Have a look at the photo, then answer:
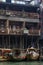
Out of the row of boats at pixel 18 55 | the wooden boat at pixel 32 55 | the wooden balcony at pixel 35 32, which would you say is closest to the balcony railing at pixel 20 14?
the wooden balcony at pixel 35 32

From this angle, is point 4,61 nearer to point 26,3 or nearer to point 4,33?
point 4,33

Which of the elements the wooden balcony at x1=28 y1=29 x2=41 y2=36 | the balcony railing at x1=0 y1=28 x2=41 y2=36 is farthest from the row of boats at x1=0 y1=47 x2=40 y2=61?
the wooden balcony at x1=28 y1=29 x2=41 y2=36

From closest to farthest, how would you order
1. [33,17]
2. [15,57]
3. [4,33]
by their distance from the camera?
[15,57] → [4,33] → [33,17]

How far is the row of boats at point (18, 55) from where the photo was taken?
136 feet

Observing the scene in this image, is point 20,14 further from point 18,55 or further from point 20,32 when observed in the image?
point 18,55

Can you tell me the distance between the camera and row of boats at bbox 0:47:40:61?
41.5 m

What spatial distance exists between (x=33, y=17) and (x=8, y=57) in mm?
18629

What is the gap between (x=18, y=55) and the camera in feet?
139

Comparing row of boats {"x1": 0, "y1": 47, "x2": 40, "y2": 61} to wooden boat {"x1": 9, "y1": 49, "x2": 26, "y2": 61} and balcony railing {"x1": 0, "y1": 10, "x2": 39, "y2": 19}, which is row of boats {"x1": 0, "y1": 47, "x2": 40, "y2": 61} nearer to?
wooden boat {"x1": 9, "y1": 49, "x2": 26, "y2": 61}

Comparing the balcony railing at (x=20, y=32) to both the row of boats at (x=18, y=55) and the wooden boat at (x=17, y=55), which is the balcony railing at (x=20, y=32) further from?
the wooden boat at (x=17, y=55)

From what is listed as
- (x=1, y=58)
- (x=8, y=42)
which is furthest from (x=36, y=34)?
(x=1, y=58)

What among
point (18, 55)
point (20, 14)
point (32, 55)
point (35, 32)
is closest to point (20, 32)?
point (35, 32)

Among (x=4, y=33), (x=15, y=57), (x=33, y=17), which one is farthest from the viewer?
(x=33, y=17)

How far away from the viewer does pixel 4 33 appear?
2108 inches
